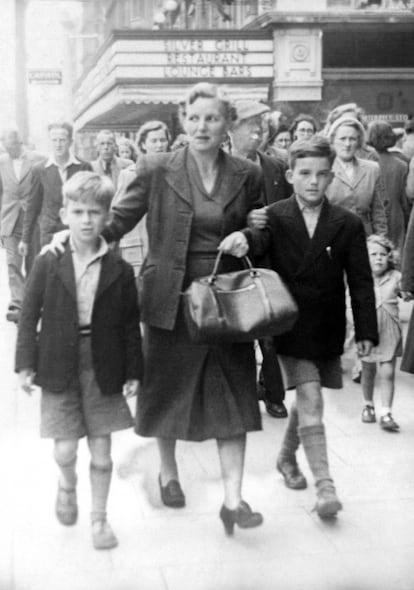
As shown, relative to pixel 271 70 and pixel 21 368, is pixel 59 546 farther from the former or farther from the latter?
pixel 271 70

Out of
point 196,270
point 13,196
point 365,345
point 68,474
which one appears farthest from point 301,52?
point 68,474

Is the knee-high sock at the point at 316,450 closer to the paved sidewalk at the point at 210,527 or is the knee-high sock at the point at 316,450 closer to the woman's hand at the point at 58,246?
the paved sidewalk at the point at 210,527

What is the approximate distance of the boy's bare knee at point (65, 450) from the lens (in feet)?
15.4

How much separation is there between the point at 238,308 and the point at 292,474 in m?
1.22

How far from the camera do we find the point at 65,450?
4.71 meters

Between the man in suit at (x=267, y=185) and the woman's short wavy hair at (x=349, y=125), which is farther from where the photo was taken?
the woman's short wavy hair at (x=349, y=125)

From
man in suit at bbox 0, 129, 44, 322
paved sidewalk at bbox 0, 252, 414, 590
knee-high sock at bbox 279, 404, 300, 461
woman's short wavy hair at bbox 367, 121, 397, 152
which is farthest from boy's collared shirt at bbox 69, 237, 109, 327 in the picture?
man in suit at bbox 0, 129, 44, 322

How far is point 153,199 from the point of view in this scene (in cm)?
494

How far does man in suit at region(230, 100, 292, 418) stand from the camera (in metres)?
6.12

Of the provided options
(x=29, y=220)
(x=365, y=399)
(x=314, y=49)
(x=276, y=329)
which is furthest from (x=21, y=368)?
(x=314, y=49)

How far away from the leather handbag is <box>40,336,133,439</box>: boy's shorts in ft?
1.45

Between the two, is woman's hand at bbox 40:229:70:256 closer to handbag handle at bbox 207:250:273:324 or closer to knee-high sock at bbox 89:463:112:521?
handbag handle at bbox 207:250:273:324

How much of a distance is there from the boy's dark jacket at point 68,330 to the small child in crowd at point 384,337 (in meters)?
2.41

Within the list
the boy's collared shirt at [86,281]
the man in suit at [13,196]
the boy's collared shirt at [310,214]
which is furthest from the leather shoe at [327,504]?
the man in suit at [13,196]
